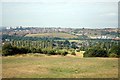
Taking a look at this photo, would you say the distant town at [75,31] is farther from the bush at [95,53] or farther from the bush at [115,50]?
the bush at [95,53]

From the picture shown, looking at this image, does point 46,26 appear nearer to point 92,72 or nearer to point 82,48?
point 82,48

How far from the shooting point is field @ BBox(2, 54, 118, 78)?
6.80 metres

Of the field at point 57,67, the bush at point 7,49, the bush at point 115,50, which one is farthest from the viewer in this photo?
the bush at point 115,50

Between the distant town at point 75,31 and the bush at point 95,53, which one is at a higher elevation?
the distant town at point 75,31

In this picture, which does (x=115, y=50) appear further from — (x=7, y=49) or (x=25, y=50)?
(x=7, y=49)

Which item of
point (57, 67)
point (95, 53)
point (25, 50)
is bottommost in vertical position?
point (57, 67)

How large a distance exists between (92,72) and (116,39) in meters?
2.03

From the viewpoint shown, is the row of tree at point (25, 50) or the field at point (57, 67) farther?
the row of tree at point (25, 50)

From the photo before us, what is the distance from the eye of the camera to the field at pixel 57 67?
22.3 ft

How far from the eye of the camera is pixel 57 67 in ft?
24.8

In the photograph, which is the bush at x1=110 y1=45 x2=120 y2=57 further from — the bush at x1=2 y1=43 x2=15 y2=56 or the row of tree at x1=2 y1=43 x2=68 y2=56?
the bush at x1=2 y1=43 x2=15 y2=56

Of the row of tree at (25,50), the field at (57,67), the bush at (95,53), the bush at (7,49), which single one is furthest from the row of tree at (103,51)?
the bush at (7,49)

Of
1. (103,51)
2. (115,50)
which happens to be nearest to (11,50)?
(103,51)

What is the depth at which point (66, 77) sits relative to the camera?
658cm
